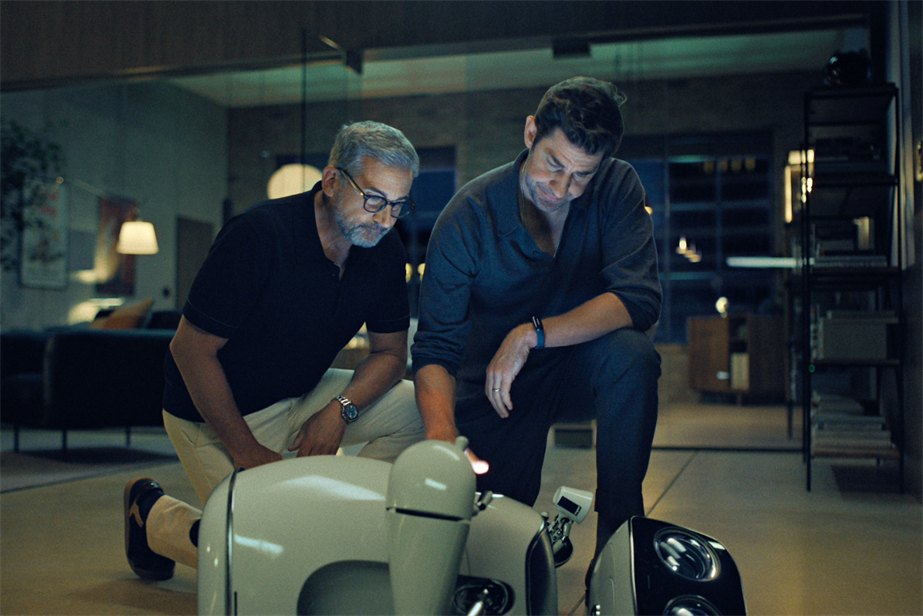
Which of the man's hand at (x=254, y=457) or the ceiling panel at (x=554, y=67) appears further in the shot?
the ceiling panel at (x=554, y=67)

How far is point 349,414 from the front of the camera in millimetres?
1576

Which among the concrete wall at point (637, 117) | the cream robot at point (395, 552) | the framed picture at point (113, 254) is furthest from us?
the concrete wall at point (637, 117)

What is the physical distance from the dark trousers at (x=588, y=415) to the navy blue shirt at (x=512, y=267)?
0.16 ft

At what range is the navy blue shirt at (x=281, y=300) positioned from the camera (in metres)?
1.44

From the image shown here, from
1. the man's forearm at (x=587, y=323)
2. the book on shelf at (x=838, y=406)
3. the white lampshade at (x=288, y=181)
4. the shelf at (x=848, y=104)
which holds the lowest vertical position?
the book on shelf at (x=838, y=406)

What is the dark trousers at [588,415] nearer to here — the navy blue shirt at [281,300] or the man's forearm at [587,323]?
the man's forearm at [587,323]

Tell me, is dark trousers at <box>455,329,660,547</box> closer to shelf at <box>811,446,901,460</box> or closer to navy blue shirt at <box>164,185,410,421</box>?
navy blue shirt at <box>164,185,410,421</box>

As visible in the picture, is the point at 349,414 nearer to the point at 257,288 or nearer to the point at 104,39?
the point at 257,288

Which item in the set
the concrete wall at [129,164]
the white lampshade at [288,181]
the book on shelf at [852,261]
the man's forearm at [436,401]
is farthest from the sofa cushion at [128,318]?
the man's forearm at [436,401]

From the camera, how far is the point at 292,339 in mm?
1550

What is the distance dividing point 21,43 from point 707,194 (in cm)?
647

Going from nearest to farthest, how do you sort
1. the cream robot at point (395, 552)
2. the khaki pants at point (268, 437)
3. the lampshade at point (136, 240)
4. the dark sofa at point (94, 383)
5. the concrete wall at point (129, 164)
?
the cream robot at point (395, 552)
the khaki pants at point (268, 437)
the dark sofa at point (94, 383)
the concrete wall at point (129, 164)
the lampshade at point (136, 240)

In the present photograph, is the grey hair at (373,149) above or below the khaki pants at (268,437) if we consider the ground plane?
above

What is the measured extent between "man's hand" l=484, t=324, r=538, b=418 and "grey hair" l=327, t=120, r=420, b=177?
39 cm
